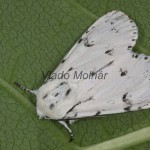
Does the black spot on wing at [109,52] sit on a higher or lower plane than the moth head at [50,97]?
higher

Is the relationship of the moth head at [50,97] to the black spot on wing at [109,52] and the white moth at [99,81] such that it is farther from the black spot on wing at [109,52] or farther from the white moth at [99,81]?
the black spot on wing at [109,52]

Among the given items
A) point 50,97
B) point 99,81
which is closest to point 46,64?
point 50,97

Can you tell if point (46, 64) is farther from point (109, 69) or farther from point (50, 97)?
point (109, 69)

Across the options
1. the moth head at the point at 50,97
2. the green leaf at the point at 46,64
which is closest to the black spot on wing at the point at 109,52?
the green leaf at the point at 46,64

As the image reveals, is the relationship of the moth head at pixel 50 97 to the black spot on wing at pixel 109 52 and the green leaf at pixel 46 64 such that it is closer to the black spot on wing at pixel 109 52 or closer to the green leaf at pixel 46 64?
the green leaf at pixel 46 64

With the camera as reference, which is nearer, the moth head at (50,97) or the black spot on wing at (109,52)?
the moth head at (50,97)

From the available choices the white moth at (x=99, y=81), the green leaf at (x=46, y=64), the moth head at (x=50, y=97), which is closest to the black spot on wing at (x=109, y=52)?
the white moth at (x=99, y=81)

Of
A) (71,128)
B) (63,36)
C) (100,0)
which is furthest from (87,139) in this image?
(100,0)
